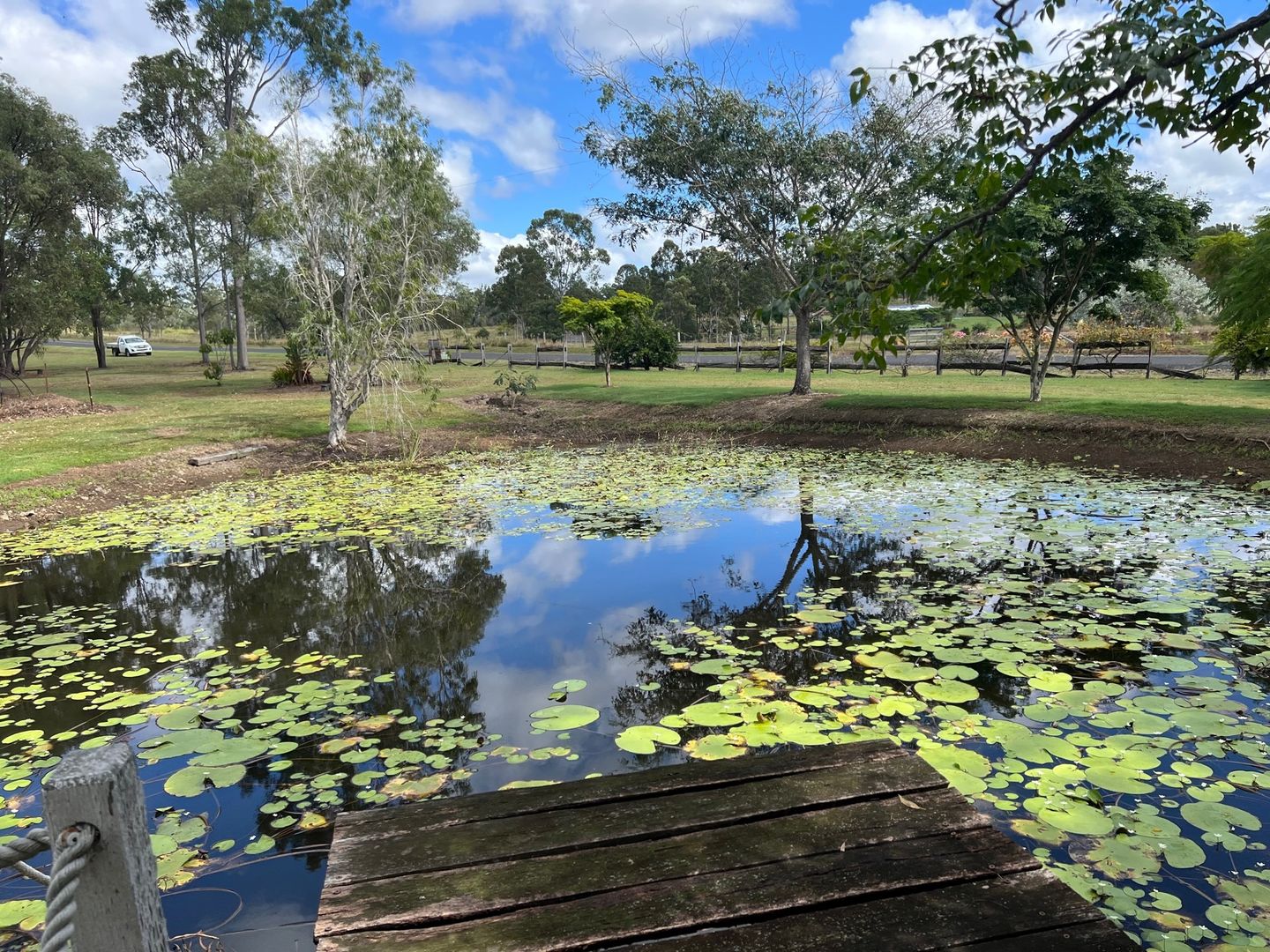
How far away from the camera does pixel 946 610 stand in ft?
17.8

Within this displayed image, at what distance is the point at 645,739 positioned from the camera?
3.79 m

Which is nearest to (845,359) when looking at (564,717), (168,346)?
(564,717)

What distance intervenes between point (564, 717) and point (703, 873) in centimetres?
237

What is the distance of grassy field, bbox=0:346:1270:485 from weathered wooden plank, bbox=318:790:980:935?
1060cm

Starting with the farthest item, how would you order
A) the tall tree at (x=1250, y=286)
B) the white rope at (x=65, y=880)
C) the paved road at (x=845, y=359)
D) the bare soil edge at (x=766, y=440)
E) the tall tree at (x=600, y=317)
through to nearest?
the tall tree at (x=600, y=317)
the paved road at (x=845, y=359)
the tall tree at (x=1250, y=286)
the bare soil edge at (x=766, y=440)
the white rope at (x=65, y=880)

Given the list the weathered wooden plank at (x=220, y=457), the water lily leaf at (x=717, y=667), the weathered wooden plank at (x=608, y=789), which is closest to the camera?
the weathered wooden plank at (x=608, y=789)

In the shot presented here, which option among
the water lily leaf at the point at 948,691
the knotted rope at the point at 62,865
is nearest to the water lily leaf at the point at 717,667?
the water lily leaf at the point at 948,691

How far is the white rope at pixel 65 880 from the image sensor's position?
1.19 meters

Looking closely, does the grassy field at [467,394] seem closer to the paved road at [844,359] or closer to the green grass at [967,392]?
the green grass at [967,392]

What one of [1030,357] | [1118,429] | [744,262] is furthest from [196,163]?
[1118,429]

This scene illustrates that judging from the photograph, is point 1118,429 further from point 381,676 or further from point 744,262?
point 381,676

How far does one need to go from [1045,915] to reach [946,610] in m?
3.96

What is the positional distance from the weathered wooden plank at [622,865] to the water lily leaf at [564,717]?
2095 mm

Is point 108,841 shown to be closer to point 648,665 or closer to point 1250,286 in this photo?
point 648,665
